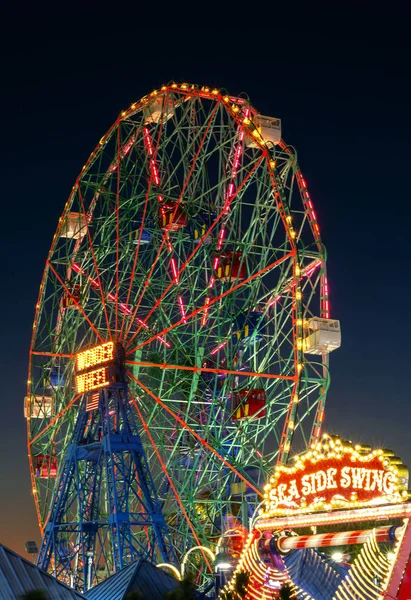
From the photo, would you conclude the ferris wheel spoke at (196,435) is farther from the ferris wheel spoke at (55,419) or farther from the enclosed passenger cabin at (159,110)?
the enclosed passenger cabin at (159,110)

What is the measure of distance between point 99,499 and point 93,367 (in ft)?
15.7

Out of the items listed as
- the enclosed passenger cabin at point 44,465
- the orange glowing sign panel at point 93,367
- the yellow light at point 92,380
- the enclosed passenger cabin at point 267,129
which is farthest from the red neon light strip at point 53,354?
the enclosed passenger cabin at point 267,129

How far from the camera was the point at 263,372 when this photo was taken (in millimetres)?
35188

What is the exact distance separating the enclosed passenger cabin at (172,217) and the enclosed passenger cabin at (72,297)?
15.0ft

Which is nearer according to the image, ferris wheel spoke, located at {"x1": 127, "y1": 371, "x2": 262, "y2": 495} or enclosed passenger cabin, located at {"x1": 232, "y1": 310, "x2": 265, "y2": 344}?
ferris wheel spoke, located at {"x1": 127, "y1": 371, "x2": 262, "y2": 495}

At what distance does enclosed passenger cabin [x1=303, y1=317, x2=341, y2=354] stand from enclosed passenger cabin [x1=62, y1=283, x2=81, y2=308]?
34.5 feet

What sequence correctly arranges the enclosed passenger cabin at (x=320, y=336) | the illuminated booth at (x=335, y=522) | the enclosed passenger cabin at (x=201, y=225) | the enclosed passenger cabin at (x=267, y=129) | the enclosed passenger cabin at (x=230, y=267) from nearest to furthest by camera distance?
the illuminated booth at (x=335, y=522), the enclosed passenger cabin at (x=320, y=336), the enclosed passenger cabin at (x=267, y=129), the enclosed passenger cabin at (x=230, y=267), the enclosed passenger cabin at (x=201, y=225)

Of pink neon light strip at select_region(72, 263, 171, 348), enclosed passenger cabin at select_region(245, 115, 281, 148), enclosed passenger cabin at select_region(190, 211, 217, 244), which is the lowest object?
pink neon light strip at select_region(72, 263, 171, 348)

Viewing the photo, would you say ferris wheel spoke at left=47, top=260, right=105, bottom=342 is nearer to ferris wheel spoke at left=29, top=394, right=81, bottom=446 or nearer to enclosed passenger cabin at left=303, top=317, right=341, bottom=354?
ferris wheel spoke at left=29, top=394, right=81, bottom=446

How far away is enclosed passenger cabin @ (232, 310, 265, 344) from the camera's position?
3572cm

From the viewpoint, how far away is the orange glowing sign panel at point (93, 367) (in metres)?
34.5

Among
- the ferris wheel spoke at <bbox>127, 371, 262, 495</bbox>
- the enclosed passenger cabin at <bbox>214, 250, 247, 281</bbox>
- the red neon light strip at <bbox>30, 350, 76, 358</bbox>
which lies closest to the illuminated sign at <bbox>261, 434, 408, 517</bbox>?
the ferris wheel spoke at <bbox>127, 371, 262, 495</bbox>

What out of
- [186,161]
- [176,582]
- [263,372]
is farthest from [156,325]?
[176,582]

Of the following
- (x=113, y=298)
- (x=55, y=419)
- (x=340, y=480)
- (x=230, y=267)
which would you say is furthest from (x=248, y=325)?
(x=340, y=480)
